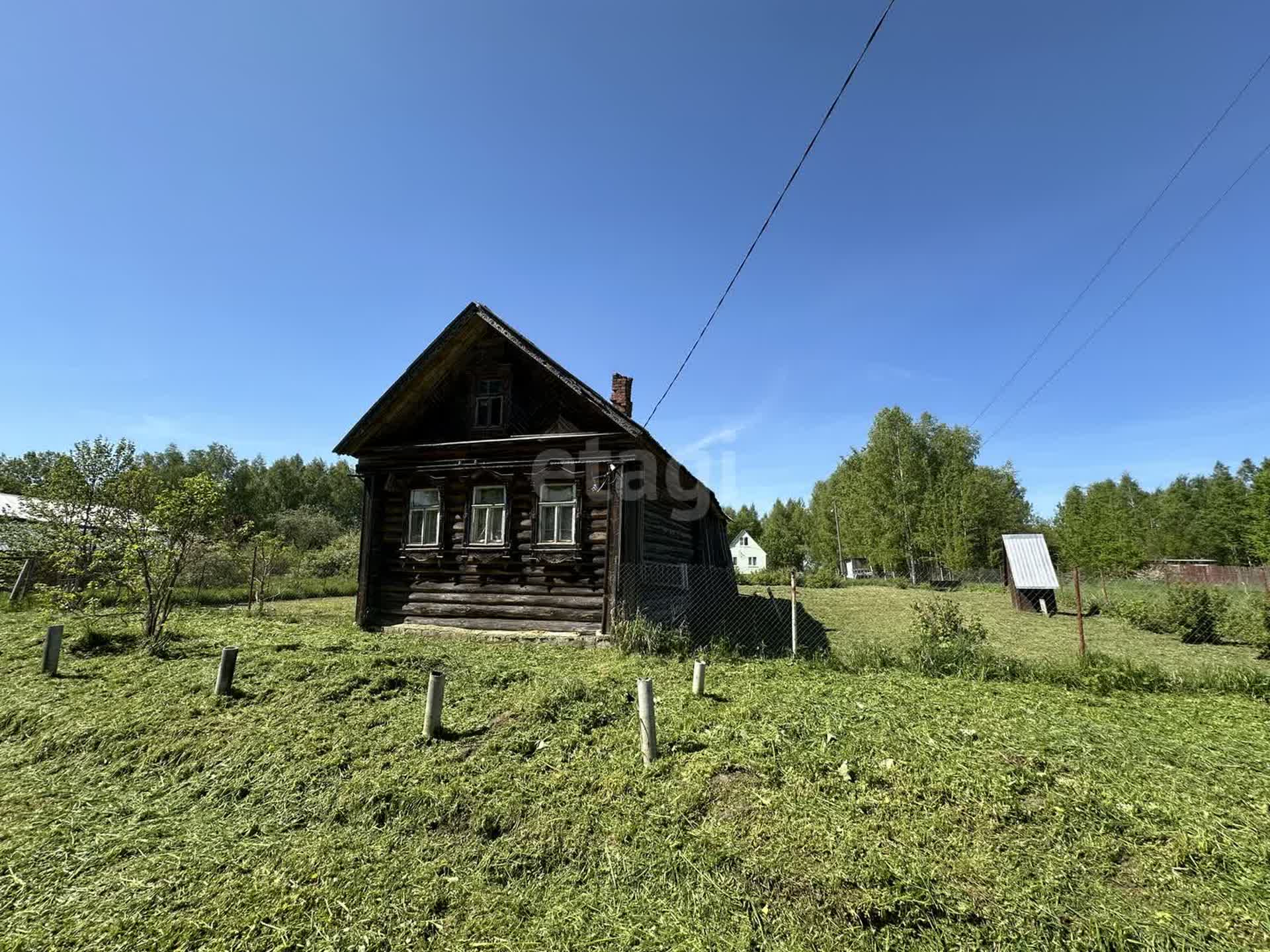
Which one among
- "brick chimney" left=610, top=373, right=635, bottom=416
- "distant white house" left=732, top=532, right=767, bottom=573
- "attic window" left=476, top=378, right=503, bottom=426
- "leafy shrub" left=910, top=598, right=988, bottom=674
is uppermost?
"brick chimney" left=610, top=373, right=635, bottom=416

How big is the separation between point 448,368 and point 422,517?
3846mm

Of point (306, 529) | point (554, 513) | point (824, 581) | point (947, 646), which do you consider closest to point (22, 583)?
point (554, 513)

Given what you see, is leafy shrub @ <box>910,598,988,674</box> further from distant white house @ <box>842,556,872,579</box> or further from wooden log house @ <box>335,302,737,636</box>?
distant white house @ <box>842,556,872,579</box>

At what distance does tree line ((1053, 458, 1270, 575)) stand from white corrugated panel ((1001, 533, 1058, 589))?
9152 mm

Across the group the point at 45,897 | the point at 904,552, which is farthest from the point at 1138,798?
the point at 904,552

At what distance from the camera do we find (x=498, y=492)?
12.9 metres

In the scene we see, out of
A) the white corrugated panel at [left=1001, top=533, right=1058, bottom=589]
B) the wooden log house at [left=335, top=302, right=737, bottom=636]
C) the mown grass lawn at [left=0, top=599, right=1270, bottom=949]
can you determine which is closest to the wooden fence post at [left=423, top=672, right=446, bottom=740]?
the mown grass lawn at [left=0, top=599, right=1270, bottom=949]

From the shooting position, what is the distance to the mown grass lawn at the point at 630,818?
351 centimetres

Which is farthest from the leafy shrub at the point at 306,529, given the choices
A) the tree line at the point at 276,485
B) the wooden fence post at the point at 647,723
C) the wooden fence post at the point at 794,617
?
the wooden fence post at the point at 647,723

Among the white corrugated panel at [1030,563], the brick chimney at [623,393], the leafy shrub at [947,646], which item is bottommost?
the leafy shrub at [947,646]

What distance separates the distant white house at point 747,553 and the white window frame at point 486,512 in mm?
60892

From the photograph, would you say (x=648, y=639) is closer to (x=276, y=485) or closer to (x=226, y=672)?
(x=226, y=672)

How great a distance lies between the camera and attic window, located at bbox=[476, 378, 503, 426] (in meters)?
13.3

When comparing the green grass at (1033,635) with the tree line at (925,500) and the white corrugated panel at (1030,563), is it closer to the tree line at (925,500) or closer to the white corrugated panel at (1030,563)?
the white corrugated panel at (1030,563)
